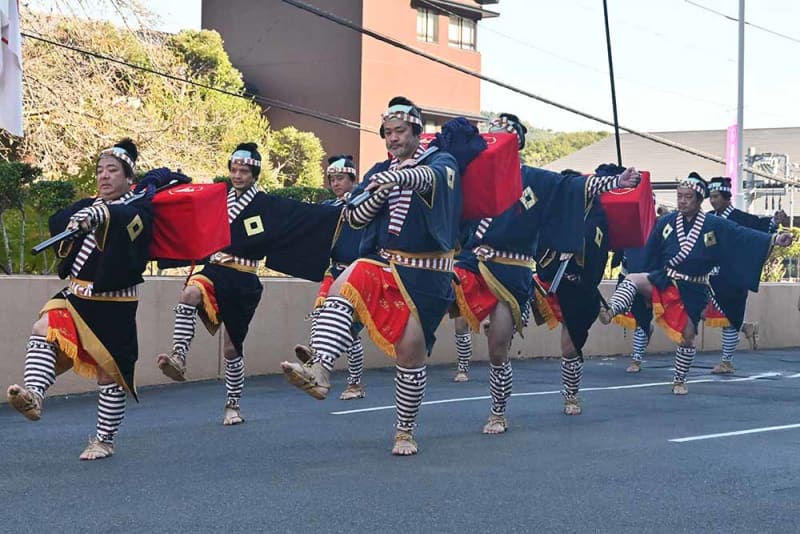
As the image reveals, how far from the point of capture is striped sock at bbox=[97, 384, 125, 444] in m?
7.57

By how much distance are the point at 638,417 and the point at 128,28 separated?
11.2 metres

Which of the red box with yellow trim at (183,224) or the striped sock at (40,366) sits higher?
the red box with yellow trim at (183,224)

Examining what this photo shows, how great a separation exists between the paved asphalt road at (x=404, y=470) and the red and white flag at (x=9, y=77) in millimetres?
2081

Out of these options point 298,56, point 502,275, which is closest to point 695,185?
point 502,275

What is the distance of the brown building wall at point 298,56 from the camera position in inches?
1459

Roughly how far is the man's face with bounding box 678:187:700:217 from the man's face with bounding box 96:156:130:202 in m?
6.92

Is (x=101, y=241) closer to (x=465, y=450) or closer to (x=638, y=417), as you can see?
(x=465, y=450)

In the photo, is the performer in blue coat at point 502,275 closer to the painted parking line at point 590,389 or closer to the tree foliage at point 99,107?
the painted parking line at point 590,389

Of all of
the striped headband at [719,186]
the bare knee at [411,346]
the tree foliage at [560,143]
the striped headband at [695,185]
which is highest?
the tree foliage at [560,143]

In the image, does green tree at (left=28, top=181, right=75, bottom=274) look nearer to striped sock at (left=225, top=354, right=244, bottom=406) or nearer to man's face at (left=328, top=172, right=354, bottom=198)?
man's face at (left=328, top=172, right=354, bottom=198)

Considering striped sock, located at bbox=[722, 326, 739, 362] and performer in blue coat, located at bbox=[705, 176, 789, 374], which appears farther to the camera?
striped sock, located at bbox=[722, 326, 739, 362]

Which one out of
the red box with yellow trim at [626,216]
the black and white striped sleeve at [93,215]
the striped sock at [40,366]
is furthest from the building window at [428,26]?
the striped sock at [40,366]

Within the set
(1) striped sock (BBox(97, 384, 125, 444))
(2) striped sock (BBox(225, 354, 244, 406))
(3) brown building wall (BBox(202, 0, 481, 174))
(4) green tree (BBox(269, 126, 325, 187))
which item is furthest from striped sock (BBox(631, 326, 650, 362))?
(3) brown building wall (BBox(202, 0, 481, 174))

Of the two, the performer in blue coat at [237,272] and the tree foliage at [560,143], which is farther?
the tree foliage at [560,143]
